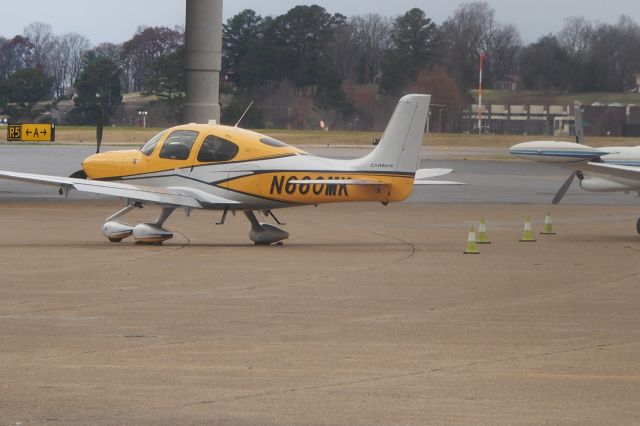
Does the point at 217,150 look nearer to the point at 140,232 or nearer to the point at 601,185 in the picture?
the point at 140,232

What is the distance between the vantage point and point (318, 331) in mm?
11805

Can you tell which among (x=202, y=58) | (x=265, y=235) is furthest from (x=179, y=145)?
(x=202, y=58)

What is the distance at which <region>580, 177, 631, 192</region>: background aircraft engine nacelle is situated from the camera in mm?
23906

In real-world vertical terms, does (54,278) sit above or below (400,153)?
below

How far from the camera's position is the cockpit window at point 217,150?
67.0 ft

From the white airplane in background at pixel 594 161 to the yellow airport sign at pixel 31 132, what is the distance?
15.4m

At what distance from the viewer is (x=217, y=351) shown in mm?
10609

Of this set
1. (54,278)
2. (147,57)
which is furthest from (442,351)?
(147,57)

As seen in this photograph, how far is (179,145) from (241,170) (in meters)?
1.11

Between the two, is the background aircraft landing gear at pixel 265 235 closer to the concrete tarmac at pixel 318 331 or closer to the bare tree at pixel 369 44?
the concrete tarmac at pixel 318 331

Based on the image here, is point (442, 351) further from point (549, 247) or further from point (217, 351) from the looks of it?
point (549, 247)

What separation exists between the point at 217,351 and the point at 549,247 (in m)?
11.4

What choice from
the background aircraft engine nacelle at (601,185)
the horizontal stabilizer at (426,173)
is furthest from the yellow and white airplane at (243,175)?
the background aircraft engine nacelle at (601,185)

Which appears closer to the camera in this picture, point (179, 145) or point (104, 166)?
point (179, 145)
